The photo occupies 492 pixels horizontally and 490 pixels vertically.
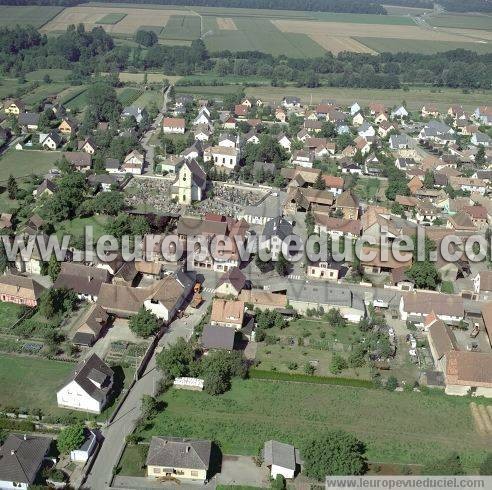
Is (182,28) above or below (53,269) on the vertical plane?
above

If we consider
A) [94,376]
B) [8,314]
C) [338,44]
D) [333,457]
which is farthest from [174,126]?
[338,44]

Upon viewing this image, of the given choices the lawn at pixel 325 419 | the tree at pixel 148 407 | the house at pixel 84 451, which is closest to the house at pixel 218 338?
the lawn at pixel 325 419

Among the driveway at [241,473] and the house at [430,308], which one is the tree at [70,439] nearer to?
the driveway at [241,473]

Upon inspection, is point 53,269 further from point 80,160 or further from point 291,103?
point 291,103

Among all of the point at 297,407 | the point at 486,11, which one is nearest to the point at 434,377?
the point at 297,407

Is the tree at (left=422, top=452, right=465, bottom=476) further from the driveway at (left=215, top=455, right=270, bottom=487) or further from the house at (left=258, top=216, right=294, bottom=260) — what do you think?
the house at (left=258, top=216, right=294, bottom=260)
